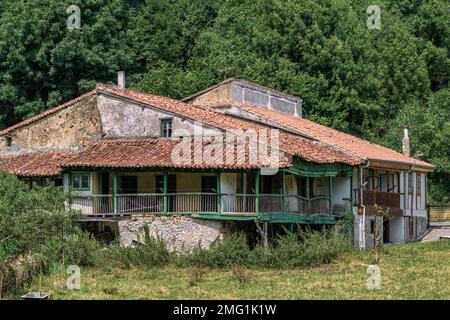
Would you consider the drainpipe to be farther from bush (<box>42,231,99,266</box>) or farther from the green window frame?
bush (<box>42,231,99,266</box>)

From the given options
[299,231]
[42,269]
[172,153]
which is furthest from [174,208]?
[42,269]

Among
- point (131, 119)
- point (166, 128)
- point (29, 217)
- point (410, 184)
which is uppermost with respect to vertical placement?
point (131, 119)

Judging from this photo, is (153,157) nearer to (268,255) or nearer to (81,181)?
(81,181)

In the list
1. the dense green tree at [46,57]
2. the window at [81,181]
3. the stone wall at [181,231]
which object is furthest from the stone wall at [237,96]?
the dense green tree at [46,57]

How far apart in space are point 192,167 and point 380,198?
11.1 m

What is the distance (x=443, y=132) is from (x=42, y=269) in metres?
32.3

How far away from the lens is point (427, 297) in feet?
106

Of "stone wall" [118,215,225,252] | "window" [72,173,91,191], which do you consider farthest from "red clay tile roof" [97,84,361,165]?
"stone wall" [118,215,225,252]

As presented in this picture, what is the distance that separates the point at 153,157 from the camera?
43969 mm

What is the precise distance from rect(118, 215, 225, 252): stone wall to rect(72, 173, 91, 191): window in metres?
3.19

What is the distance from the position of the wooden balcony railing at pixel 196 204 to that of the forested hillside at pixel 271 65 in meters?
20.0

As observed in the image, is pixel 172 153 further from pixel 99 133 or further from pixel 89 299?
pixel 89 299

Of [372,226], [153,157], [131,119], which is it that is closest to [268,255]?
[153,157]

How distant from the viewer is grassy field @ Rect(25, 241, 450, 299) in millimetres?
32875
